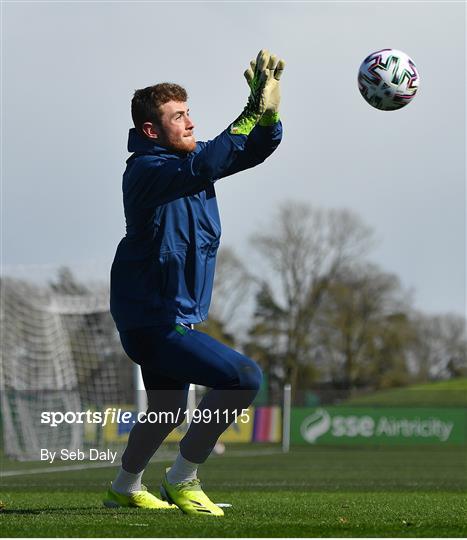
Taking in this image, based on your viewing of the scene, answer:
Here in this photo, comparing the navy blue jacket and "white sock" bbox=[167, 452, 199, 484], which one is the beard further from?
"white sock" bbox=[167, 452, 199, 484]

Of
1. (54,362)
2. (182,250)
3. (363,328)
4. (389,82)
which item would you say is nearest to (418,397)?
(363,328)

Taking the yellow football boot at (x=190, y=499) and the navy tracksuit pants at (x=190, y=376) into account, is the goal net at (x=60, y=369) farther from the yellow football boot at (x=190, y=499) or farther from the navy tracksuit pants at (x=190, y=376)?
the yellow football boot at (x=190, y=499)

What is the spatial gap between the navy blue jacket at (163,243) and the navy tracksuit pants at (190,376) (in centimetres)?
10

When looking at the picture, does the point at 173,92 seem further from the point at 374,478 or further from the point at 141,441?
the point at 374,478

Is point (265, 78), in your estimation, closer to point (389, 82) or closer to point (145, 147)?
point (145, 147)

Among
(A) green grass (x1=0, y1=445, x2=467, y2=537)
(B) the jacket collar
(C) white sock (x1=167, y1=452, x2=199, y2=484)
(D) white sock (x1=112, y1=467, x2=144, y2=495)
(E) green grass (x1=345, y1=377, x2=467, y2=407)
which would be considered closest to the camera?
(A) green grass (x1=0, y1=445, x2=467, y2=537)

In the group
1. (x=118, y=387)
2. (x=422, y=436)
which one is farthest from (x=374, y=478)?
(x=422, y=436)

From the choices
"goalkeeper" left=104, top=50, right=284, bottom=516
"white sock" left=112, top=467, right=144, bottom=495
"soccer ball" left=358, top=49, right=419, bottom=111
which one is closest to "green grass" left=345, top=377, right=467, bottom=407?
"soccer ball" left=358, top=49, right=419, bottom=111

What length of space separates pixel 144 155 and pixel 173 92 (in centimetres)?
45

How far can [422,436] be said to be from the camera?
115 ft

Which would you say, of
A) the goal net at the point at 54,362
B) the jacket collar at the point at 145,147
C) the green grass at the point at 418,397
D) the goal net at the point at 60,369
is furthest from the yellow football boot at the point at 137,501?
the green grass at the point at 418,397

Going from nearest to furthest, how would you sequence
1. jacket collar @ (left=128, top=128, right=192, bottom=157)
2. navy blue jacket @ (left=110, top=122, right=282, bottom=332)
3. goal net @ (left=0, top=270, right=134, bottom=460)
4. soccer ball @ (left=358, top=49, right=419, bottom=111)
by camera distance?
navy blue jacket @ (left=110, top=122, right=282, bottom=332), jacket collar @ (left=128, top=128, right=192, bottom=157), soccer ball @ (left=358, top=49, right=419, bottom=111), goal net @ (left=0, top=270, right=134, bottom=460)

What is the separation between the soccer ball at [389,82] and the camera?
7.44m

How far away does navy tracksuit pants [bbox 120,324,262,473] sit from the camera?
244 inches
